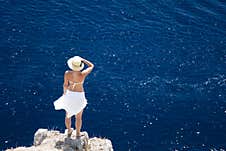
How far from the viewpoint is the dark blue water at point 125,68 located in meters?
32.2

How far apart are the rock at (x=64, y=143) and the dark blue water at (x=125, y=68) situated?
6905mm

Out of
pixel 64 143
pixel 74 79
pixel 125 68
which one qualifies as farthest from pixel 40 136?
pixel 125 68

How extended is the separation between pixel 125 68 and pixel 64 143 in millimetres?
16424

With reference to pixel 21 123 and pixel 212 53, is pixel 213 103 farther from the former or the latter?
pixel 21 123

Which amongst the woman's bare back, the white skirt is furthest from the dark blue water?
the woman's bare back

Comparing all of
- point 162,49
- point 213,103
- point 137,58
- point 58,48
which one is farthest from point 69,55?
point 213,103

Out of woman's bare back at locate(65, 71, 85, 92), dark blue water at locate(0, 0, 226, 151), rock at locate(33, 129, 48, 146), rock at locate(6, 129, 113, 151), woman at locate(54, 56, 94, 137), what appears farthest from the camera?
dark blue water at locate(0, 0, 226, 151)

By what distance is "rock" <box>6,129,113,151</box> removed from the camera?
2212cm

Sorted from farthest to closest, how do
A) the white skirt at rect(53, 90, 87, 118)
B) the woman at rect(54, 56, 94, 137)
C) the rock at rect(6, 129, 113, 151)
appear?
the rock at rect(6, 129, 113, 151), the white skirt at rect(53, 90, 87, 118), the woman at rect(54, 56, 94, 137)

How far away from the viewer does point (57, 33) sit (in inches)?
1587

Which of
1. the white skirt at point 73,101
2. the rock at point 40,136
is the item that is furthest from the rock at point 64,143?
the white skirt at point 73,101

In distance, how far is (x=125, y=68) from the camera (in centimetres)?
3784

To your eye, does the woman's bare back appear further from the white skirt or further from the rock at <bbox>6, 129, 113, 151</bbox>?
the rock at <bbox>6, 129, 113, 151</bbox>

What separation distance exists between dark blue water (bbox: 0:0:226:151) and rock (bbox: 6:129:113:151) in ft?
22.7
